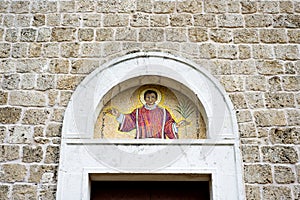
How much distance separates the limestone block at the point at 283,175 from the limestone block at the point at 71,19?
8.71ft

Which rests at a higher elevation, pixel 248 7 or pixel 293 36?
pixel 248 7

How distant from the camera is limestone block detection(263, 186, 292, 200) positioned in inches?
157

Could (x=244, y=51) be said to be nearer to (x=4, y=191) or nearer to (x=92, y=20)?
(x=92, y=20)

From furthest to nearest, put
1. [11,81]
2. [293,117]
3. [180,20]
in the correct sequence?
1. [180,20]
2. [11,81]
3. [293,117]

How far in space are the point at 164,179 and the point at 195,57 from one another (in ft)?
4.51

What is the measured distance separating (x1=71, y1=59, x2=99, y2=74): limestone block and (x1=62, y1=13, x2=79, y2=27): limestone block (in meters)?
0.49

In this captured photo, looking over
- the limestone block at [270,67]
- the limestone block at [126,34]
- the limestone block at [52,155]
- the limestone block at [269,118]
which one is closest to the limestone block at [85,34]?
the limestone block at [126,34]

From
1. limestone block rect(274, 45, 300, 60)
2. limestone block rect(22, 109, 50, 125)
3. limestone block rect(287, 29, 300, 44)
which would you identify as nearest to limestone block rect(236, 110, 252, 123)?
limestone block rect(274, 45, 300, 60)

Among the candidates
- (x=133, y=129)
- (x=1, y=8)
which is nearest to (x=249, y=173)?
(x=133, y=129)

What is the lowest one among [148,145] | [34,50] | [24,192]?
[24,192]

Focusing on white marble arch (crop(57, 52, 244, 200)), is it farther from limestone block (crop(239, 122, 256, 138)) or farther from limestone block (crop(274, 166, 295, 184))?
limestone block (crop(274, 166, 295, 184))

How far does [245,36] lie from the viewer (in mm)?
4754

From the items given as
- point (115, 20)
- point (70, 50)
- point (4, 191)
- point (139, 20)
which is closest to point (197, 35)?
point (139, 20)

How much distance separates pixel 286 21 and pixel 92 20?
2236mm
